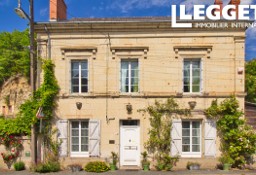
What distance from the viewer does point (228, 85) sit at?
11.0 m

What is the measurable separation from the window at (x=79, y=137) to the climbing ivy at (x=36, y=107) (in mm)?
1343

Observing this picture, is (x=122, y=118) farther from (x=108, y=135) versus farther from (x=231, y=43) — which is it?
(x=231, y=43)

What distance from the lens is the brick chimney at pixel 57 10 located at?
471 inches

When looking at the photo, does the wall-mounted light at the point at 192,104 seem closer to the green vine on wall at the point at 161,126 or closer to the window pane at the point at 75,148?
the green vine on wall at the point at 161,126

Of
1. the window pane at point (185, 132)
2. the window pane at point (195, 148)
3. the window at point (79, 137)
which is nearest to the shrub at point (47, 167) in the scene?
the window at point (79, 137)

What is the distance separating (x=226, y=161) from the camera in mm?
10508

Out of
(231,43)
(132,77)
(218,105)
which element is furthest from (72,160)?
(231,43)

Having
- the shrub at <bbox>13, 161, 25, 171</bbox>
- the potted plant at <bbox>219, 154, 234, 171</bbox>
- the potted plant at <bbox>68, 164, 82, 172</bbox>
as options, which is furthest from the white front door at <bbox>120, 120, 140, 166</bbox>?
the shrub at <bbox>13, 161, 25, 171</bbox>

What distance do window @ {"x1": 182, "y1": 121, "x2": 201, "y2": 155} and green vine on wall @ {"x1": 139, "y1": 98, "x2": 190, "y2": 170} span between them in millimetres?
701

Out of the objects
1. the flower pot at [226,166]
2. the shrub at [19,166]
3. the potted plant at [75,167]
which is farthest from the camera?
the shrub at [19,166]

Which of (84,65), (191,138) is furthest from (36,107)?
(191,138)

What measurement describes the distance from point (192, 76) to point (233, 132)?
3255 mm

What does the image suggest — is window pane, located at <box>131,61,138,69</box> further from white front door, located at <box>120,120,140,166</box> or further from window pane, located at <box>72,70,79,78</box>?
white front door, located at <box>120,120,140,166</box>

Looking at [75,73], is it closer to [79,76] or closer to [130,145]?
[79,76]
